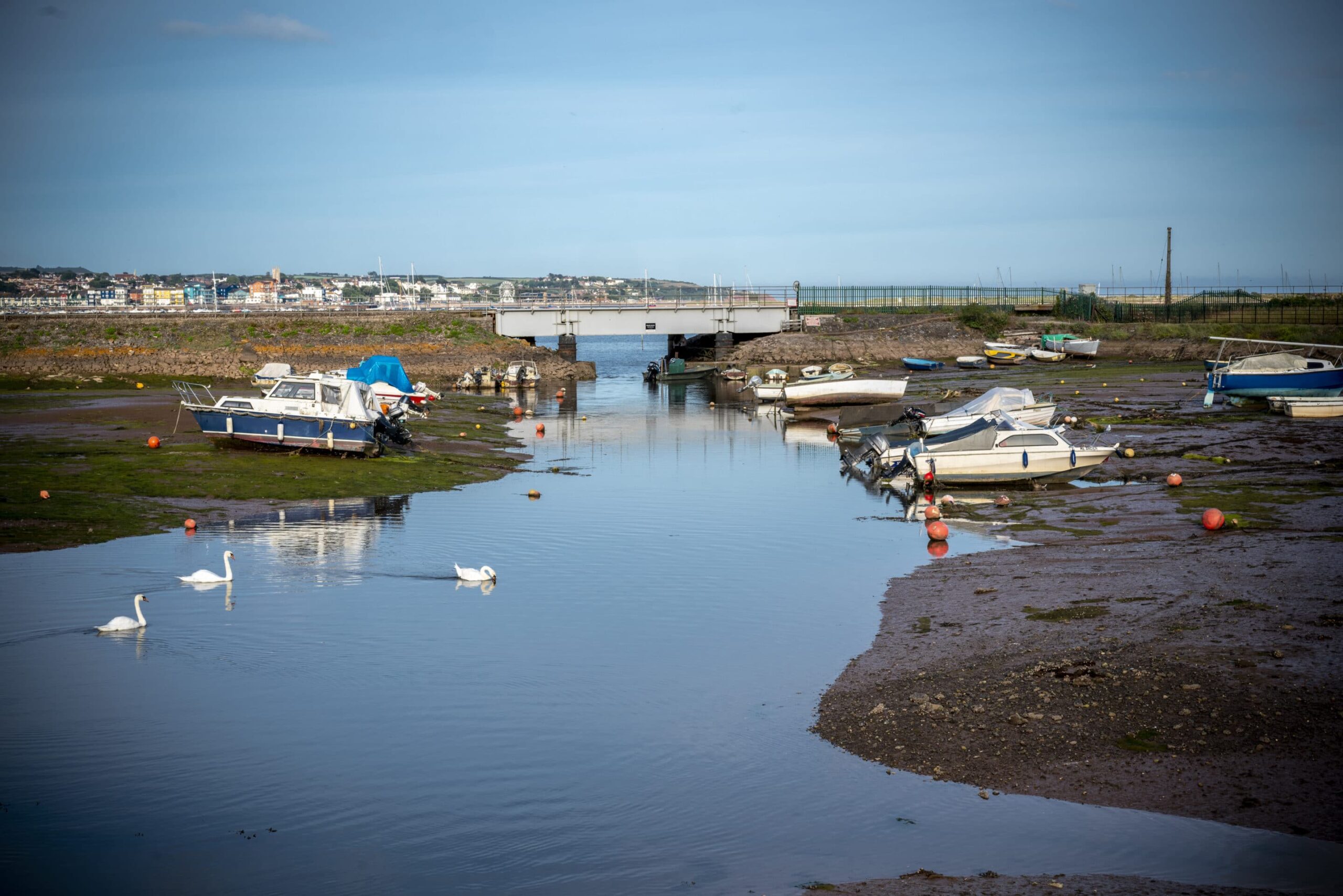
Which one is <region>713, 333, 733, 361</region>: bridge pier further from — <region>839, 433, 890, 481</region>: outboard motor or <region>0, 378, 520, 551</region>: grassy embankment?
<region>839, 433, 890, 481</region>: outboard motor

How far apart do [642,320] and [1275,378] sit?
47.8 metres

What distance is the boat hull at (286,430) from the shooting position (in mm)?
32844

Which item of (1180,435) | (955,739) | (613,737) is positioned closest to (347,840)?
(613,737)

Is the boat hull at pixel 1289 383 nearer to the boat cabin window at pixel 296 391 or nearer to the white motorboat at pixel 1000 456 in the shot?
the white motorboat at pixel 1000 456

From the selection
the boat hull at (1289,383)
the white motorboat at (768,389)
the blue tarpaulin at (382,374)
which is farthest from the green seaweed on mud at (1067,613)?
the white motorboat at (768,389)

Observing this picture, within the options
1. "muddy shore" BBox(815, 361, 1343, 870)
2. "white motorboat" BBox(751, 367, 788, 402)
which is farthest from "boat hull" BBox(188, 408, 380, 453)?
"white motorboat" BBox(751, 367, 788, 402)

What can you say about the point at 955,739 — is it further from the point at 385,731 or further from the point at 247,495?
the point at 247,495

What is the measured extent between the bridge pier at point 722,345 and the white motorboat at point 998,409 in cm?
4805

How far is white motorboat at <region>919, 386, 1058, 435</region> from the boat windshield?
19092mm

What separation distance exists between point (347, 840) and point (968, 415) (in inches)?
1060

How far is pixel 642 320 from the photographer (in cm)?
8244

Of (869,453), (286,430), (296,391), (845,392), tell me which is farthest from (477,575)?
(845,392)

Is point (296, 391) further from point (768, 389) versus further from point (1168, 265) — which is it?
point (1168, 265)

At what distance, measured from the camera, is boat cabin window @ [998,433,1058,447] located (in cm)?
2884
